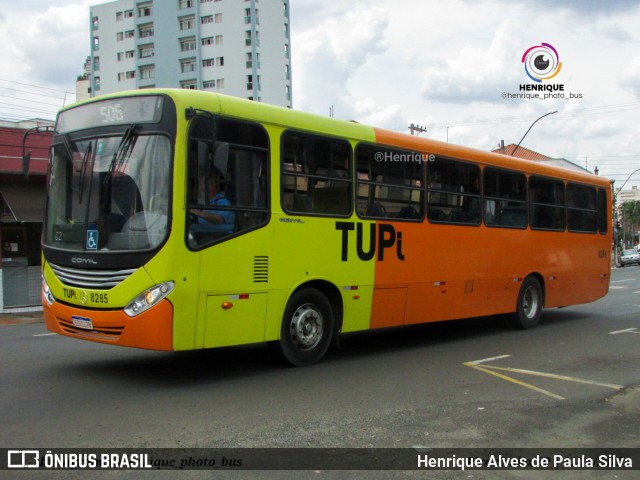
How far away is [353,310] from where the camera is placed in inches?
351

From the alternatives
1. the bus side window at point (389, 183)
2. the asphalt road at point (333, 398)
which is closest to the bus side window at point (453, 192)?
the bus side window at point (389, 183)

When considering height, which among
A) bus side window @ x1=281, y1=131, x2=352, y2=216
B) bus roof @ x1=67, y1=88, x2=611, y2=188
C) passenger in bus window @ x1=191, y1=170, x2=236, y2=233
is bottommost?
passenger in bus window @ x1=191, y1=170, x2=236, y2=233

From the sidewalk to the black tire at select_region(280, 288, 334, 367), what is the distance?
980 centimetres

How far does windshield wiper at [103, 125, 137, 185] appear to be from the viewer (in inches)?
279

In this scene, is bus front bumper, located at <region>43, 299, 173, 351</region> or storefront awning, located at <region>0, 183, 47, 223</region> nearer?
bus front bumper, located at <region>43, 299, 173, 351</region>

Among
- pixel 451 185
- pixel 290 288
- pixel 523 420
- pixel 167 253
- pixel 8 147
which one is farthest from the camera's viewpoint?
pixel 8 147

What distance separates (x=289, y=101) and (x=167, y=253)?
72.7 m

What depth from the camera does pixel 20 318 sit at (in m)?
16.5

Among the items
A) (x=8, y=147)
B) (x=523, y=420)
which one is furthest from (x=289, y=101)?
(x=523, y=420)

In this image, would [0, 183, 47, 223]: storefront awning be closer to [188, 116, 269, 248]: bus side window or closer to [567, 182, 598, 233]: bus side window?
[188, 116, 269, 248]: bus side window

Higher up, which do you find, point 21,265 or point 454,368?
point 21,265

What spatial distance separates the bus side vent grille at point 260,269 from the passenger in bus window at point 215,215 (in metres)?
0.52

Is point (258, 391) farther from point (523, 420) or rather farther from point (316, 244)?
point (523, 420)

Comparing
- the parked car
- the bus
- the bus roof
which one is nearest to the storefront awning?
the bus
